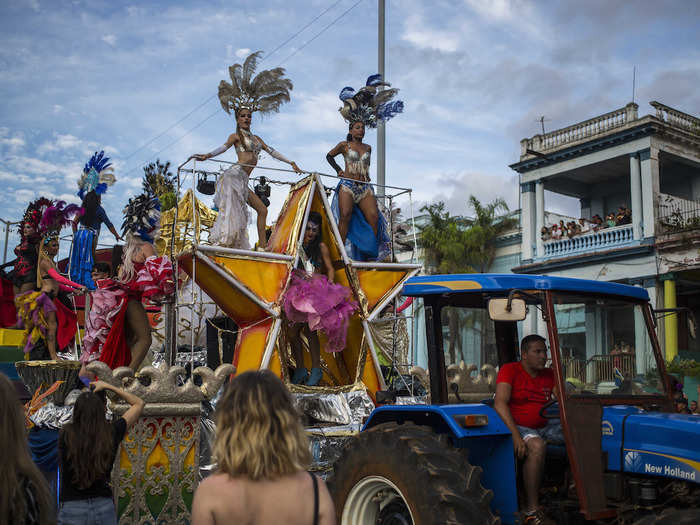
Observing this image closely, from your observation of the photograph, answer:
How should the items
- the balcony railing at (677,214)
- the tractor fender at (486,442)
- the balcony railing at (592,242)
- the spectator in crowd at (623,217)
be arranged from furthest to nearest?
the spectator in crowd at (623,217) < the balcony railing at (592,242) < the balcony railing at (677,214) < the tractor fender at (486,442)

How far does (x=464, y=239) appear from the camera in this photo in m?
27.3

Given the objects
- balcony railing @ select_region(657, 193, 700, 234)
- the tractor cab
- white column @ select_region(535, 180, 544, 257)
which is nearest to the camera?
the tractor cab

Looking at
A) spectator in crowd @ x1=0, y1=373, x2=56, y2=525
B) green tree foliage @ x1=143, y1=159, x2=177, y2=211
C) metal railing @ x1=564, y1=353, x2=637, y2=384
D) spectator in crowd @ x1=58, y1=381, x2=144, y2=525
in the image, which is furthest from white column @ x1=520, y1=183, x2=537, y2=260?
spectator in crowd @ x1=0, y1=373, x2=56, y2=525

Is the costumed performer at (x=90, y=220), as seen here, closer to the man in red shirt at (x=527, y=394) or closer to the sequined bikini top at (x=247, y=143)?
the sequined bikini top at (x=247, y=143)

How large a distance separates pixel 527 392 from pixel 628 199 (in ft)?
71.9

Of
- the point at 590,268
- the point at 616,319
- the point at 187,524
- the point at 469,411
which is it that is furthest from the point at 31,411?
the point at 590,268

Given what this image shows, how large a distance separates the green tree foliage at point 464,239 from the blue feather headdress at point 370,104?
18.1 meters

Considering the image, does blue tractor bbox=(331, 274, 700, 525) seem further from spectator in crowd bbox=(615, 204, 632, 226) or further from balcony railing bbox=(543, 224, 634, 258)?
spectator in crowd bbox=(615, 204, 632, 226)

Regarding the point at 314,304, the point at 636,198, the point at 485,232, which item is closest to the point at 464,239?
the point at 485,232

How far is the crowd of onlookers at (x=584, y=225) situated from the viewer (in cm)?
2255

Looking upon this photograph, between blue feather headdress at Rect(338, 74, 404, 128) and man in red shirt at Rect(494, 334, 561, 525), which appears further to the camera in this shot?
blue feather headdress at Rect(338, 74, 404, 128)

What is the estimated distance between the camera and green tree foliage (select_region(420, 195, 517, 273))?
2711cm

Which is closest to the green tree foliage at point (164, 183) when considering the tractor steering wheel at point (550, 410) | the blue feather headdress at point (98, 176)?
the blue feather headdress at point (98, 176)

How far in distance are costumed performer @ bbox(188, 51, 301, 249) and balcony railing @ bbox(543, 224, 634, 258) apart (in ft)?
53.6
